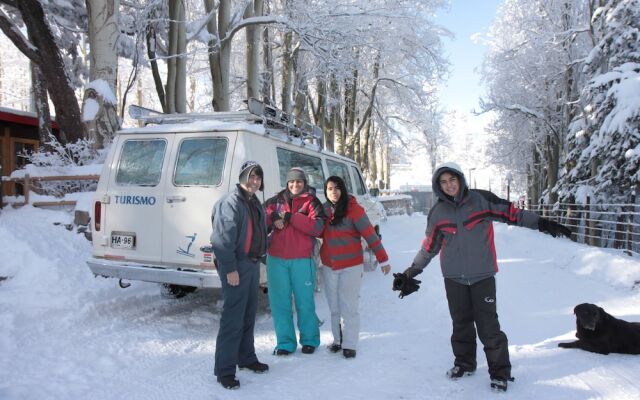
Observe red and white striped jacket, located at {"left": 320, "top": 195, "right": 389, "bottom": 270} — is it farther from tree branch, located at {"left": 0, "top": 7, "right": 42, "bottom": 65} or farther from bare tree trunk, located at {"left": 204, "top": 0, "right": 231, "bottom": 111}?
tree branch, located at {"left": 0, "top": 7, "right": 42, "bottom": 65}

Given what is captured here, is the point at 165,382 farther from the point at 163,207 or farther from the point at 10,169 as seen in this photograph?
the point at 10,169

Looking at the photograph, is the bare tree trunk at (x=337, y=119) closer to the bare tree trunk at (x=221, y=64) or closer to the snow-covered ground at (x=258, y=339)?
the bare tree trunk at (x=221, y=64)

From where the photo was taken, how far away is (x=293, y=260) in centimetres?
449

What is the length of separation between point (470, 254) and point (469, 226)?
0.74ft

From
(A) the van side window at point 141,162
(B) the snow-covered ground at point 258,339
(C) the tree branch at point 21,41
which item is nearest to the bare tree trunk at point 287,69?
(C) the tree branch at point 21,41

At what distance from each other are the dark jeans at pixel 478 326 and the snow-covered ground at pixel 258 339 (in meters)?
0.20

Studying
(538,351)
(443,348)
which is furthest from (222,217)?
(538,351)

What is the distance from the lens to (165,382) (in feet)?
12.7

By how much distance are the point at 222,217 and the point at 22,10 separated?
462 inches

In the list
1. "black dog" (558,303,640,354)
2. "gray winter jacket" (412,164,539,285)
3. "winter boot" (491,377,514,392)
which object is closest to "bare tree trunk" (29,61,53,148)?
"gray winter jacket" (412,164,539,285)

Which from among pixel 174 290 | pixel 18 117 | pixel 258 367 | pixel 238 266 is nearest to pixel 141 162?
pixel 174 290

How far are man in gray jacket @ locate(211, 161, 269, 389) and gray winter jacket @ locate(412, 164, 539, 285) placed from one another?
1.54m

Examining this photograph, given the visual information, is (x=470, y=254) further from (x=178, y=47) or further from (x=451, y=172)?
(x=178, y=47)

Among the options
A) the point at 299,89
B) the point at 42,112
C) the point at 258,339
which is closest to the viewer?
the point at 258,339
